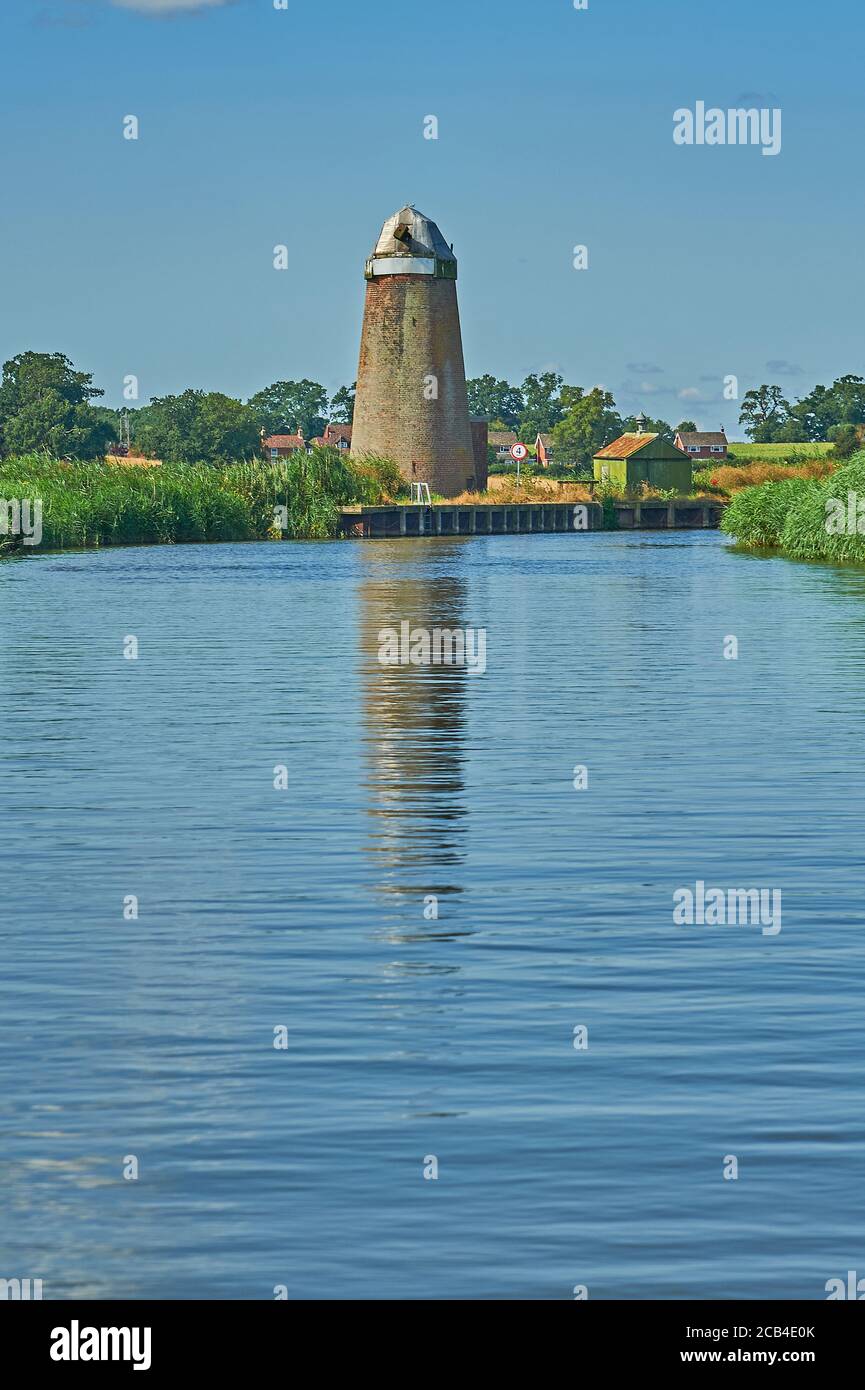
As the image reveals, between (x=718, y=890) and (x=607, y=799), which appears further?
(x=607, y=799)

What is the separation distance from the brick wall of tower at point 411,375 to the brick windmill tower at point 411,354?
0.14 ft

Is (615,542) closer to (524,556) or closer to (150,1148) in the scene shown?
(524,556)

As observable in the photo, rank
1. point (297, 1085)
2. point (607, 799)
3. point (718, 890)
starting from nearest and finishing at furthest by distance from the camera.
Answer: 1. point (297, 1085)
2. point (718, 890)
3. point (607, 799)

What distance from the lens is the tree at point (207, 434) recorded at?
140375 mm

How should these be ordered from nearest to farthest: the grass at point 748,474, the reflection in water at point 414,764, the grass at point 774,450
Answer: the reflection in water at point 414,764 → the grass at point 748,474 → the grass at point 774,450

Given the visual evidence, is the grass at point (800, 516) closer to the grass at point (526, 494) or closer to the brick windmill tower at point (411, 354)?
the brick windmill tower at point (411, 354)

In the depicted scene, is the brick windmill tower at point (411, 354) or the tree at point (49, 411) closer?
the brick windmill tower at point (411, 354)

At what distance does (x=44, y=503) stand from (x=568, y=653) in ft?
126

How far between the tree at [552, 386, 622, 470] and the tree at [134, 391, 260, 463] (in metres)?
33.5

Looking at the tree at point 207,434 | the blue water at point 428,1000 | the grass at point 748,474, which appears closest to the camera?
the blue water at point 428,1000

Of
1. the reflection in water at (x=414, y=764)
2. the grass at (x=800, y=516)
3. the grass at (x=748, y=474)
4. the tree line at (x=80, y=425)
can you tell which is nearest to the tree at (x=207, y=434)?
the tree line at (x=80, y=425)

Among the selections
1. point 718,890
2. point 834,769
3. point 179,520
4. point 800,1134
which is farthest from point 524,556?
point 800,1134

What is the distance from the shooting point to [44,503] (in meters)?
65.9

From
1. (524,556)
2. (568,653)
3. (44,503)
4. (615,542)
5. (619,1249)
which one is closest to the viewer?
(619,1249)
